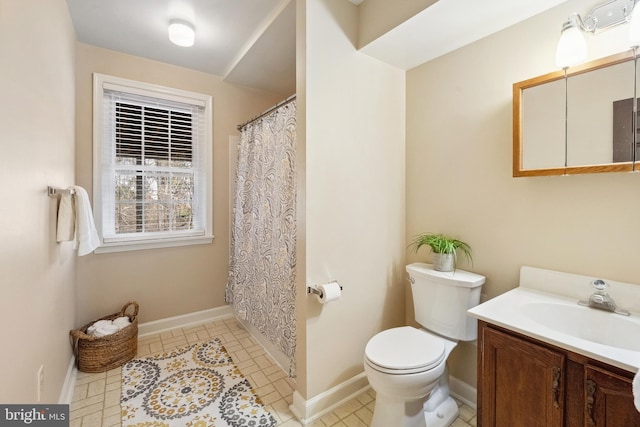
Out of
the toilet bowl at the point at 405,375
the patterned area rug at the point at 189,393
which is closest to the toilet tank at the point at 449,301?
the toilet bowl at the point at 405,375

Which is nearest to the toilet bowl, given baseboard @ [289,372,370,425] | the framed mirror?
baseboard @ [289,372,370,425]

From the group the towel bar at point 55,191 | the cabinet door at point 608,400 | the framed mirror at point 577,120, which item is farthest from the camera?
the towel bar at point 55,191

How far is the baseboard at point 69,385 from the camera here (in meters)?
1.66

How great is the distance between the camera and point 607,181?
1.26 meters

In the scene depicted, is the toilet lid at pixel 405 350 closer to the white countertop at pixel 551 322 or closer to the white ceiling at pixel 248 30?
the white countertop at pixel 551 322

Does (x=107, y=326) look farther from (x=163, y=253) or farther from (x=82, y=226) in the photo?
(x=82, y=226)

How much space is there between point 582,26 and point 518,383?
5.22ft

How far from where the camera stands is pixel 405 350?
56.2 inches

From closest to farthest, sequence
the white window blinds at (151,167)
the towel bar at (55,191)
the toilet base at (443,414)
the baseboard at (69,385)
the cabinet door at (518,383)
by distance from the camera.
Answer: the cabinet door at (518,383), the towel bar at (55,191), the toilet base at (443,414), the baseboard at (69,385), the white window blinds at (151,167)

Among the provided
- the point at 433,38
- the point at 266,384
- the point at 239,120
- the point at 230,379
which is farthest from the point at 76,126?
the point at 433,38

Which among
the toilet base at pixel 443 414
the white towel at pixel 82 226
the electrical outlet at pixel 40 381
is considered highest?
the white towel at pixel 82 226

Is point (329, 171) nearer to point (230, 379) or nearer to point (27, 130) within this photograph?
point (27, 130)

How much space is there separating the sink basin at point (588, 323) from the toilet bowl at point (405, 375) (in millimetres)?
479

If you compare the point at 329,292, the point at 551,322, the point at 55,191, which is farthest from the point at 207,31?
the point at 551,322
